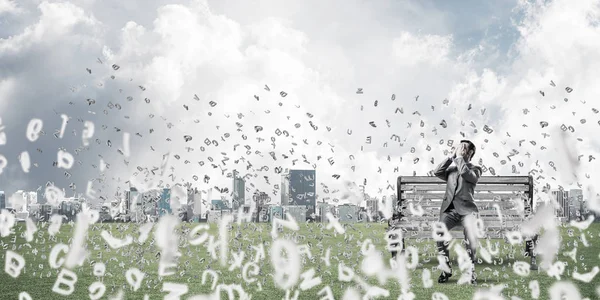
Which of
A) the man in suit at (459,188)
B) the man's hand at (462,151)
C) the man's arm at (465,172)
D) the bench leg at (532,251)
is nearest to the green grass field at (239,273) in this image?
the bench leg at (532,251)

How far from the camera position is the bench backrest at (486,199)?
41.4ft

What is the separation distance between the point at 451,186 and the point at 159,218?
8.71 metres

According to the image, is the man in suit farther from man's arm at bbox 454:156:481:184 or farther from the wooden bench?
the wooden bench

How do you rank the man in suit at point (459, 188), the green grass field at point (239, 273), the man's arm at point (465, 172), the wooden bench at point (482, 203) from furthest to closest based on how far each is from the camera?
the wooden bench at point (482, 203) < the man in suit at point (459, 188) < the man's arm at point (465, 172) < the green grass field at point (239, 273)

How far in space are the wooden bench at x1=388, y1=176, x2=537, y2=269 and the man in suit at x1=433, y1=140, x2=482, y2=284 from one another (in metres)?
2.31

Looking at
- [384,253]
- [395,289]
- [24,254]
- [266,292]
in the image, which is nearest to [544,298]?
[395,289]

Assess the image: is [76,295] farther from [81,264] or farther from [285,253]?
[285,253]

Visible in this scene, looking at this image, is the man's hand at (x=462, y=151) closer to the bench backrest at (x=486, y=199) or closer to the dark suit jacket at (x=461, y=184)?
the dark suit jacket at (x=461, y=184)

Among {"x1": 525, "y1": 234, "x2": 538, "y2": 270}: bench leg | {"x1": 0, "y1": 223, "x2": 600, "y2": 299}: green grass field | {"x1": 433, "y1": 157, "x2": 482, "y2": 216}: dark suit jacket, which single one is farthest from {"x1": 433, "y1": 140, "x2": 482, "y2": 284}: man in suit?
{"x1": 525, "y1": 234, "x2": 538, "y2": 270}: bench leg

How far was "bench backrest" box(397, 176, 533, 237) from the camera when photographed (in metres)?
12.6

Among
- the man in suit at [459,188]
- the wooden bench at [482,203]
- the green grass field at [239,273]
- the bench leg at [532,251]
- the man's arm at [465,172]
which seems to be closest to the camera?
the green grass field at [239,273]

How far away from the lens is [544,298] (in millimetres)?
8641

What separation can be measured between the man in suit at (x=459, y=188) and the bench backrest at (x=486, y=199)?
8.01ft

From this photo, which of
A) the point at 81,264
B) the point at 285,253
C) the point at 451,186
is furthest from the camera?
the point at 285,253
